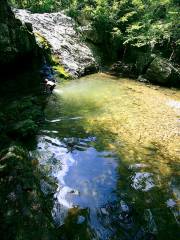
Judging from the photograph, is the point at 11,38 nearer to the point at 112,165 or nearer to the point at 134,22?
the point at 112,165

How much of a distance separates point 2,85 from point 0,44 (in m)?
2.00

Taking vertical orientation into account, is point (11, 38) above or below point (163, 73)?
above

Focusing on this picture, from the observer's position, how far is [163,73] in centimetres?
1791

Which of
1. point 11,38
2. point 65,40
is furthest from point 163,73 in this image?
point 11,38

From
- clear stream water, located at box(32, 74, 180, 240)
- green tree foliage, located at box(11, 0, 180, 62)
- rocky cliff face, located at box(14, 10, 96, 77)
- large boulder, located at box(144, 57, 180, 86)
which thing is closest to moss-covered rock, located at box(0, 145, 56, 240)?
clear stream water, located at box(32, 74, 180, 240)

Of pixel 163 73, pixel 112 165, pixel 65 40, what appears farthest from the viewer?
pixel 65 40

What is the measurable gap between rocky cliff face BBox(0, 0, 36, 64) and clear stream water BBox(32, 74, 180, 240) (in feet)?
7.81

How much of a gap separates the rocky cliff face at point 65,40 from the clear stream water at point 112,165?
17.4 feet

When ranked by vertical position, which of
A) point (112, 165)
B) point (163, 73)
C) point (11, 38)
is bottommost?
point (163, 73)

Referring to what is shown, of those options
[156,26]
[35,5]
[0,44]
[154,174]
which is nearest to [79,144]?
[154,174]

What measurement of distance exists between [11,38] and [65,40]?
8877 mm

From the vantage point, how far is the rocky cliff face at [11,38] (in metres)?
11.0

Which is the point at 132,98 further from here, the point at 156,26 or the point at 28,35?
the point at 156,26

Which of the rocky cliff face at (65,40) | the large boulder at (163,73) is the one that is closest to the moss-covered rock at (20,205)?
the rocky cliff face at (65,40)
